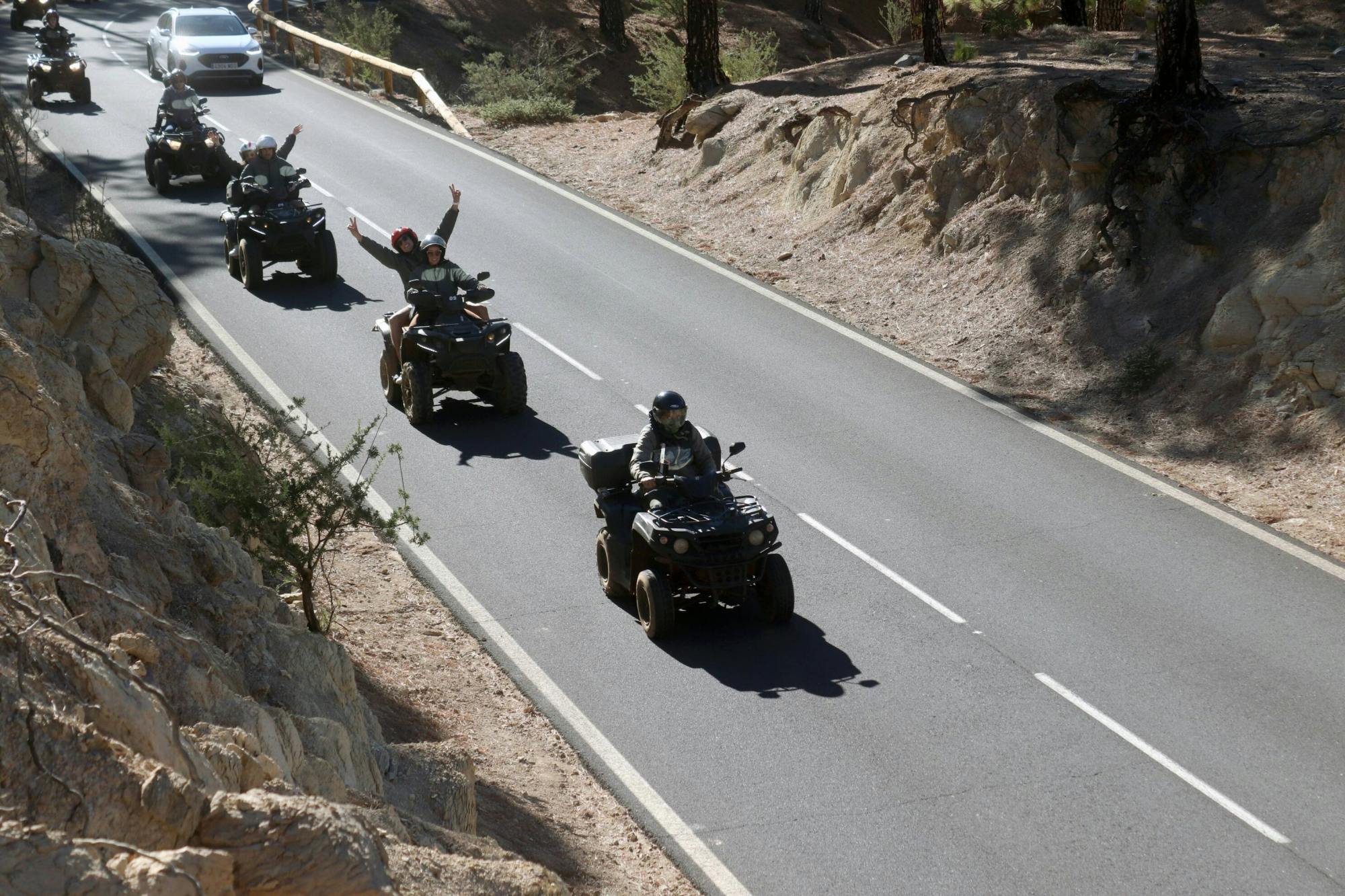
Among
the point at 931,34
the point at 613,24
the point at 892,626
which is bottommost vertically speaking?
the point at 892,626

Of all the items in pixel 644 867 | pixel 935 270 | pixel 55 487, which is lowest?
pixel 644 867

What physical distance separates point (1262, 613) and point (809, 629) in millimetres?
3754

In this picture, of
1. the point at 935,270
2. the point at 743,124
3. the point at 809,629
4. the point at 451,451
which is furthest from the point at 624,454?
the point at 743,124

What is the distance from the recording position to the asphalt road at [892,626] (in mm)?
8859

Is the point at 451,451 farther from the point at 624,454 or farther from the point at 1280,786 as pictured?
the point at 1280,786

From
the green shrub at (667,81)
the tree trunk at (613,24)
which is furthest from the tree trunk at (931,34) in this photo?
the tree trunk at (613,24)

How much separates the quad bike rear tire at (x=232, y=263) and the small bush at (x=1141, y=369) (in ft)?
42.4

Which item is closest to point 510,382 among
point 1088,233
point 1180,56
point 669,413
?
point 669,413

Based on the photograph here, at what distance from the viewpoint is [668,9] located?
46.4 meters

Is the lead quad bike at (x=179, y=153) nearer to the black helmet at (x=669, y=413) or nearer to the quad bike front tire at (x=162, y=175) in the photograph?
the quad bike front tire at (x=162, y=175)

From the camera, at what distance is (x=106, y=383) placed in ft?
36.0

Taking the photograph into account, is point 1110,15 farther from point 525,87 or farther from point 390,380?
point 390,380

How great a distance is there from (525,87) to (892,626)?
82.6ft

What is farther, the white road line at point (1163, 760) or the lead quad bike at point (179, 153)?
the lead quad bike at point (179, 153)
